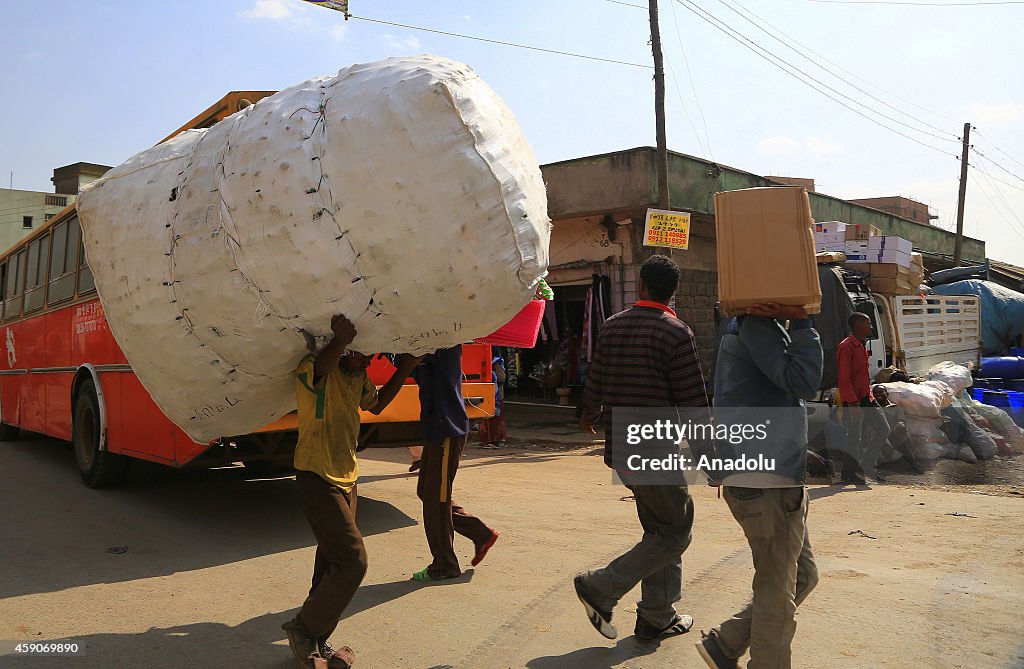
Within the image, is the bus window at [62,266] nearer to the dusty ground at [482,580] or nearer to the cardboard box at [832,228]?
the dusty ground at [482,580]

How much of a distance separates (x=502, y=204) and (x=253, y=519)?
4.42 metres

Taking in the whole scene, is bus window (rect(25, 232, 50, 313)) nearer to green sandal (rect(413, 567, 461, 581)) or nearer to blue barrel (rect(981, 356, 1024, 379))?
green sandal (rect(413, 567, 461, 581))

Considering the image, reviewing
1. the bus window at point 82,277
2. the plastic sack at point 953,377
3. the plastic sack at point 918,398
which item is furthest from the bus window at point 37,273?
the plastic sack at point 953,377

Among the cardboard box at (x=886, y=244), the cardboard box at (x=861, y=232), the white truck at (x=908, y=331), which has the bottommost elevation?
the white truck at (x=908, y=331)

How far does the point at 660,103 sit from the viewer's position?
38.8ft

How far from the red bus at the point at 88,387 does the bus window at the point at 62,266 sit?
0.04ft

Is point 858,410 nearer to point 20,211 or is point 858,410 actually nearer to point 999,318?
point 999,318

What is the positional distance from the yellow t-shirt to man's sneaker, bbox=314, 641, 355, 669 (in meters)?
0.67

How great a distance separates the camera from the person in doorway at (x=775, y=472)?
293 cm

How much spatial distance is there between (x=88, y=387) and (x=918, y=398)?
8.17 meters

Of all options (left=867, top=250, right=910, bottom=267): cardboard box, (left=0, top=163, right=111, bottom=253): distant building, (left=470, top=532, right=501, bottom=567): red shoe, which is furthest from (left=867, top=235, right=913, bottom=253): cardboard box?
(left=0, top=163, right=111, bottom=253): distant building

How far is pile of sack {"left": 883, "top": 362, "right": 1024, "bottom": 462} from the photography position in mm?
8227

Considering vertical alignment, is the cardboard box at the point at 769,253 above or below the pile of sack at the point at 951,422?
above

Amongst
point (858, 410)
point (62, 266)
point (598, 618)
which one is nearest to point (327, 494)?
point (598, 618)
